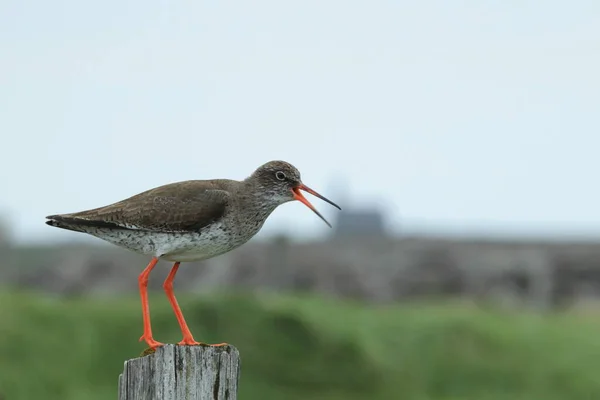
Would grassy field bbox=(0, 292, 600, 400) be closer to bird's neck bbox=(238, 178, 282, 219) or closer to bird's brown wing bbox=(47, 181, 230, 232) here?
bird's brown wing bbox=(47, 181, 230, 232)

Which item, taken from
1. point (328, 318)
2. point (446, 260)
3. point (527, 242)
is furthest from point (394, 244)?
point (328, 318)

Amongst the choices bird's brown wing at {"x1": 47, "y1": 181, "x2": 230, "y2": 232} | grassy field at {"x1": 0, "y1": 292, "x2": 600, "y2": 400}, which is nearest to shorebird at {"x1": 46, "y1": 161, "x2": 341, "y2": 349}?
bird's brown wing at {"x1": 47, "y1": 181, "x2": 230, "y2": 232}

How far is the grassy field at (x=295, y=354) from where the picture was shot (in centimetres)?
1888

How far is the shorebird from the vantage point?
8617 mm

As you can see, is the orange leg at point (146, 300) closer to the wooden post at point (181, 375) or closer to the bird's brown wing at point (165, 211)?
the bird's brown wing at point (165, 211)

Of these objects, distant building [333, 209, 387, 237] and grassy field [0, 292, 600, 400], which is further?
distant building [333, 209, 387, 237]

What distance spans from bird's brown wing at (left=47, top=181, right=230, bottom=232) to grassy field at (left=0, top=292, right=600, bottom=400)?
31.3ft

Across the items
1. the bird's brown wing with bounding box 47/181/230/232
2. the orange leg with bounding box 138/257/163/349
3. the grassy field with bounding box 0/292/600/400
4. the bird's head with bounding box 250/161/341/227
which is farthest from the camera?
the grassy field with bounding box 0/292/600/400

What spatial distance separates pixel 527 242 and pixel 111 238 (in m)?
36.1

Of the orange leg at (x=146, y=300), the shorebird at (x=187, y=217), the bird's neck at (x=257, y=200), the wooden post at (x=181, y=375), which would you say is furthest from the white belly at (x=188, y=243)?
the wooden post at (x=181, y=375)

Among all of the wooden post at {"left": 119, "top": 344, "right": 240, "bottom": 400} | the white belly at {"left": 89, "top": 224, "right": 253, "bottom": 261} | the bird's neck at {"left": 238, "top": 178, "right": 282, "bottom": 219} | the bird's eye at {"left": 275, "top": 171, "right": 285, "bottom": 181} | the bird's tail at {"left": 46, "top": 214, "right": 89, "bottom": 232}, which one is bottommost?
the wooden post at {"left": 119, "top": 344, "right": 240, "bottom": 400}

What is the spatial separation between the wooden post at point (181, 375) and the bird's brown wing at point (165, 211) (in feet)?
5.82

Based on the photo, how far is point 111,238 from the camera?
8.88 meters

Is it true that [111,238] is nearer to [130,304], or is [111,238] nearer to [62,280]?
[130,304]
